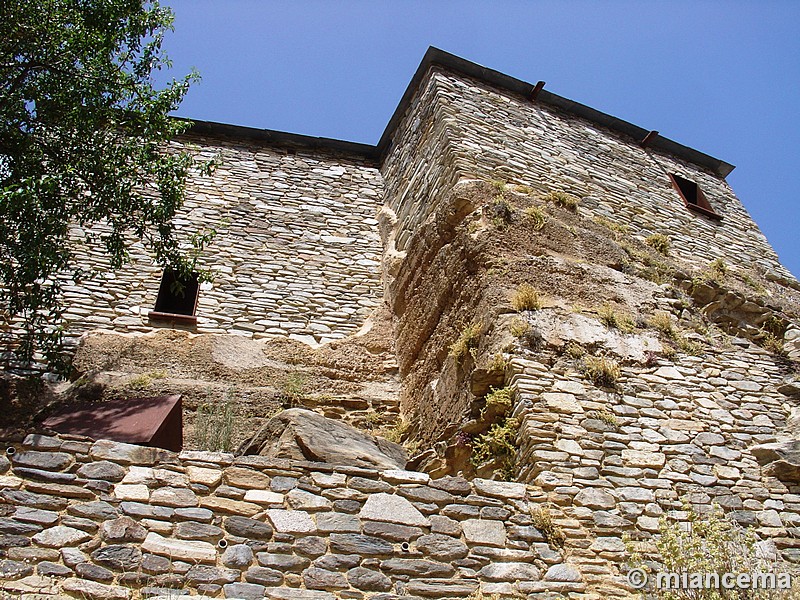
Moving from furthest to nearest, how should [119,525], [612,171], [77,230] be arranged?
[612,171]
[77,230]
[119,525]

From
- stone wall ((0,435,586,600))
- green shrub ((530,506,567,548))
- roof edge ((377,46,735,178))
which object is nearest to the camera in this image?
stone wall ((0,435,586,600))

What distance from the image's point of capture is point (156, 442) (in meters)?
4.94

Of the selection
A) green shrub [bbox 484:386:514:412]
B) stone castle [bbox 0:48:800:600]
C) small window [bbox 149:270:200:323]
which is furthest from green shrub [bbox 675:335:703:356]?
small window [bbox 149:270:200:323]

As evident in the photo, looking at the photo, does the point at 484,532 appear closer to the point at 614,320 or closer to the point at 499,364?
the point at 499,364

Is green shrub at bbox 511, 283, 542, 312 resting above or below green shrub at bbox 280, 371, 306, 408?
above

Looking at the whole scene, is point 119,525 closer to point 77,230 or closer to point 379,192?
point 77,230

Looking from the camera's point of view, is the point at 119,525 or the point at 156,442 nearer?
the point at 119,525

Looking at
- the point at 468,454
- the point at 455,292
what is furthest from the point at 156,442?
the point at 455,292

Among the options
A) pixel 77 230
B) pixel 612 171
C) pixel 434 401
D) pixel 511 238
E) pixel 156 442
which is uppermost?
pixel 612 171

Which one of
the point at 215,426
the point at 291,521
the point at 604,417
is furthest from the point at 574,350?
the point at 215,426

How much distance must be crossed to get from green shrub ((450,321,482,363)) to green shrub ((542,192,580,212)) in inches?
81.9

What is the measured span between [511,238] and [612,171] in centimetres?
339

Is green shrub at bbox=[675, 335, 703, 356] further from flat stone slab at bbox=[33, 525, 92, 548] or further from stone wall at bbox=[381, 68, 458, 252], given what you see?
flat stone slab at bbox=[33, 525, 92, 548]

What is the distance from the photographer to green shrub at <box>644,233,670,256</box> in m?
7.38
